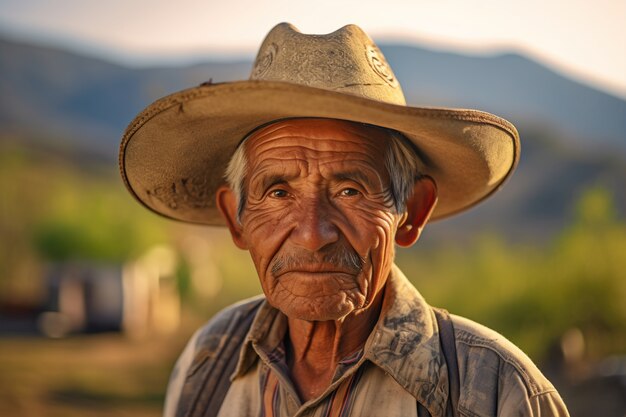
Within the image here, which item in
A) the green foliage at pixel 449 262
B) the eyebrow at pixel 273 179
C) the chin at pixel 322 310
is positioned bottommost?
the green foliage at pixel 449 262

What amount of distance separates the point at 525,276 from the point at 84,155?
40.8 meters

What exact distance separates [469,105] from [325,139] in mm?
25479

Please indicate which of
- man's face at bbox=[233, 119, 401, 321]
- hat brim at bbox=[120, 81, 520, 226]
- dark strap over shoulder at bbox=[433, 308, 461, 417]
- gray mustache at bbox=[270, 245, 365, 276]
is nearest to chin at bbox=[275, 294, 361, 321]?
man's face at bbox=[233, 119, 401, 321]

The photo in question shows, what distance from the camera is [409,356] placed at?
237cm

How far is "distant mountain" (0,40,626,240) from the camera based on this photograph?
65.8 ft

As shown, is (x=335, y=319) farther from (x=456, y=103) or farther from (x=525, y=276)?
(x=456, y=103)

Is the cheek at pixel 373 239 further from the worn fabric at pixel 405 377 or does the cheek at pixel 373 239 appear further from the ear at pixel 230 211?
the ear at pixel 230 211

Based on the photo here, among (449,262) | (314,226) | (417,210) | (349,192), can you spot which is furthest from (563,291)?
(314,226)

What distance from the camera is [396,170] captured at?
251cm

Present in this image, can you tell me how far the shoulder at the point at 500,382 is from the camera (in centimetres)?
223

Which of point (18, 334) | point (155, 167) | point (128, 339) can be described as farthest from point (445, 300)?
point (155, 167)

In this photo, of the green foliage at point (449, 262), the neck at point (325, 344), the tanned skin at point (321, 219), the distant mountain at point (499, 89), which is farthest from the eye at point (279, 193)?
the distant mountain at point (499, 89)

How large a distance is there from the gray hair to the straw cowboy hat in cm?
4

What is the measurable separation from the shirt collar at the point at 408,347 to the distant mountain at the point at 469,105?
918 millimetres
